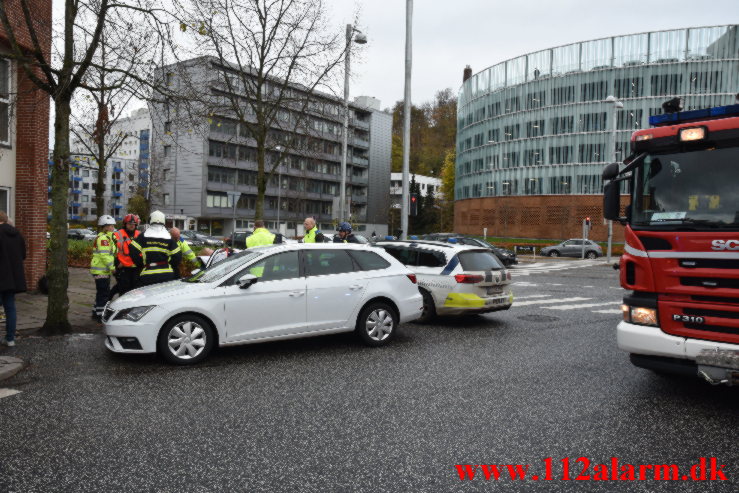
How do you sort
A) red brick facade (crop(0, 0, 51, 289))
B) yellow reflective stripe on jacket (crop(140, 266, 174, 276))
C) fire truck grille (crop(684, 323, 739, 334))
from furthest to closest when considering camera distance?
1. red brick facade (crop(0, 0, 51, 289))
2. yellow reflective stripe on jacket (crop(140, 266, 174, 276))
3. fire truck grille (crop(684, 323, 739, 334))

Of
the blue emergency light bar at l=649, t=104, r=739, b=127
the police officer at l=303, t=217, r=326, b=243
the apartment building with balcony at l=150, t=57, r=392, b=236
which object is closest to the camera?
the blue emergency light bar at l=649, t=104, r=739, b=127

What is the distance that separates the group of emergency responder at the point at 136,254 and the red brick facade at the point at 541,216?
55.2 meters

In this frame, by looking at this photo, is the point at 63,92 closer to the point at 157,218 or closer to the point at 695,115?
the point at 157,218

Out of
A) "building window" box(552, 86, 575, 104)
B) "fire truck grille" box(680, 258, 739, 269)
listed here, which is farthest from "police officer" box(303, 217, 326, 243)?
"building window" box(552, 86, 575, 104)

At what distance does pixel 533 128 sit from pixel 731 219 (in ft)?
205

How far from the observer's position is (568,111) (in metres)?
60.8

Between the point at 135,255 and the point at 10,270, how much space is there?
181 cm

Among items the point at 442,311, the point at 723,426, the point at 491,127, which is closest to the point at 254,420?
the point at 723,426

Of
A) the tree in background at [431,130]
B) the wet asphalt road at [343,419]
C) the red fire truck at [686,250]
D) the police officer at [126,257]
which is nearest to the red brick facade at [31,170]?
the police officer at [126,257]

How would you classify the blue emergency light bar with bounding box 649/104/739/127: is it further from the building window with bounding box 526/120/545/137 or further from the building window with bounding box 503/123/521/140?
the building window with bounding box 503/123/521/140

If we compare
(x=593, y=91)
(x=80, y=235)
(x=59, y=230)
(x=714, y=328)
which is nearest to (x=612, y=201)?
(x=714, y=328)

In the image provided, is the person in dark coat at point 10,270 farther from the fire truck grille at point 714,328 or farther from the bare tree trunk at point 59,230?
the fire truck grille at point 714,328

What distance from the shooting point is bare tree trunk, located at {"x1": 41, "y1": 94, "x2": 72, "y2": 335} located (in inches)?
336

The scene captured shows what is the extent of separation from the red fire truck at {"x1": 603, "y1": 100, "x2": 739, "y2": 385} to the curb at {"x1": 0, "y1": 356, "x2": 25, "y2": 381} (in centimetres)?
657
